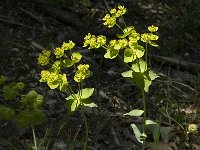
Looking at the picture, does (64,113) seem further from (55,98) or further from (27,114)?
(27,114)

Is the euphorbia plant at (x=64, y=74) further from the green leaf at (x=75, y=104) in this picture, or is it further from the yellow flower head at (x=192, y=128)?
the yellow flower head at (x=192, y=128)

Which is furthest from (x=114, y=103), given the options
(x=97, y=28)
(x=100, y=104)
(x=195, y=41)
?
(x=195, y=41)

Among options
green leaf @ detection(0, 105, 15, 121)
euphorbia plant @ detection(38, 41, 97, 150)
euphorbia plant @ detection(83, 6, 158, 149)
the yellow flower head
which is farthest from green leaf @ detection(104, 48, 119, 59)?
the yellow flower head

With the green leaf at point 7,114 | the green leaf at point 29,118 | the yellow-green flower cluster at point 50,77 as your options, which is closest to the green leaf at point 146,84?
the yellow-green flower cluster at point 50,77

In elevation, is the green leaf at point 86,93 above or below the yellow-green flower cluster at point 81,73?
below

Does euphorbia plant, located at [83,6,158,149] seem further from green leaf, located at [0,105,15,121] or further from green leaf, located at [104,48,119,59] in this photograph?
green leaf, located at [0,105,15,121]

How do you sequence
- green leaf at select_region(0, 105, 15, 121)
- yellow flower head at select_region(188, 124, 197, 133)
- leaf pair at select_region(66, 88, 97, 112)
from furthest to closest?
1. yellow flower head at select_region(188, 124, 197, 133)
2. green leaf at select_region(0, 105, 15, 121)
3. leaf pair at select_region(66, 88, 97, 112)

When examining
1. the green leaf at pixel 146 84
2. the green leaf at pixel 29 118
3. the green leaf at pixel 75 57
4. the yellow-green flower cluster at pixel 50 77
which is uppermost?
the green leaf at pixel 75 57

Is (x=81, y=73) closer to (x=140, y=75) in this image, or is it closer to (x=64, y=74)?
(x=64, y=74)

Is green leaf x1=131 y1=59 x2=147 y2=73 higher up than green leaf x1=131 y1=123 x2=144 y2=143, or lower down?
higher up

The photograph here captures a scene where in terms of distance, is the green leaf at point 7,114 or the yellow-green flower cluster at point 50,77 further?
the green leaf at point 7,114

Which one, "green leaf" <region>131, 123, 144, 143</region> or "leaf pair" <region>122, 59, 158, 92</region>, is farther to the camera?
"green leaf" <region>131, 123, 144, 143</region>

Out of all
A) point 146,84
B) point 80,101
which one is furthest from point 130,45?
point 80,101
